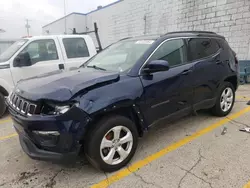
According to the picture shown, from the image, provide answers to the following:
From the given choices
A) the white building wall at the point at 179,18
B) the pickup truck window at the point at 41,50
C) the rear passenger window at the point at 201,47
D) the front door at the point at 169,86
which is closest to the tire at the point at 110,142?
the front door at the point at 169,86

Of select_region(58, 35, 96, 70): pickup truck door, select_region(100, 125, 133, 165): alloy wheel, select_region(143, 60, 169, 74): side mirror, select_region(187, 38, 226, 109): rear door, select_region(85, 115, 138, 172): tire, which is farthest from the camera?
select_region(58, 35, 96, 70): pickup truck door

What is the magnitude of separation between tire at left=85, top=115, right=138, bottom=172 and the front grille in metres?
0.70

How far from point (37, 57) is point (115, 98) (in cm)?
343

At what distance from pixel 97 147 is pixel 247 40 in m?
7.88

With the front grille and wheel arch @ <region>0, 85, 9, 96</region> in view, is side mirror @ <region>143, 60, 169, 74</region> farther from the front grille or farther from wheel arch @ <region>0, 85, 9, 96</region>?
wheel arch @ <region>0, 85, 9, 96</region>

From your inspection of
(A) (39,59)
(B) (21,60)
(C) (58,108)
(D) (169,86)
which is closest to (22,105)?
(C) (58,108)

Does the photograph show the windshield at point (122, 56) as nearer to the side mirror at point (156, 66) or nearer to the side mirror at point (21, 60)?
the side mirror at point (156, 66)

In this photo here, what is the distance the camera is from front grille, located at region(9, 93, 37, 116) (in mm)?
2250

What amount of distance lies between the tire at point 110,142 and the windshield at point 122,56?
2.67ft

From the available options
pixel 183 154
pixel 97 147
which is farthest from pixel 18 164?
pixel 183 154

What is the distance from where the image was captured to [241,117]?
427 cm

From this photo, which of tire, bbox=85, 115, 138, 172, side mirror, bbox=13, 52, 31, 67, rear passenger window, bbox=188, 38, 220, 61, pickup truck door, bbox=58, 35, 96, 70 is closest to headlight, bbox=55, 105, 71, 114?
tire, bbox=85, 115, 138, 172

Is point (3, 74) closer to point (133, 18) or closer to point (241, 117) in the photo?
point (241, 117)

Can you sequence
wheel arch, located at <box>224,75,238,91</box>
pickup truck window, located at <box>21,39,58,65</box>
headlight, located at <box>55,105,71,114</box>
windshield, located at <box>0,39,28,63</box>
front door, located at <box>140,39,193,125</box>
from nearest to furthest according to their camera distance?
headlight, located at <box>55,105,71,114</box>
front door, located at <box>140,39,193,125</box>
wheel arch, located at <box>224,75,238,91</box>
windshield, located at <box>0,39,28,63</box>
pickup truck window, located at <box>21,39,58,65</box>
